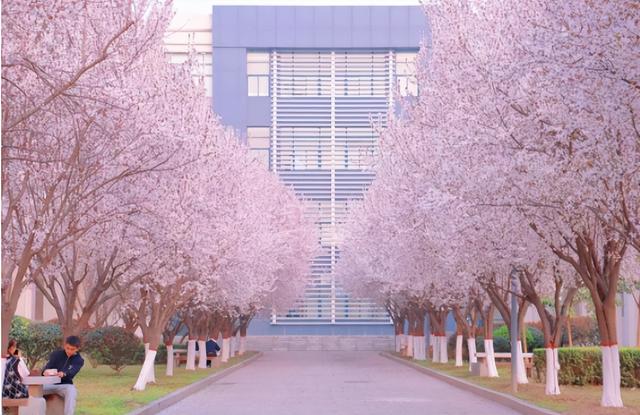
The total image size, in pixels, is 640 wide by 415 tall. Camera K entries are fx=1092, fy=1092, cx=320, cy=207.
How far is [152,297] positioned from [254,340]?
52.8 meters

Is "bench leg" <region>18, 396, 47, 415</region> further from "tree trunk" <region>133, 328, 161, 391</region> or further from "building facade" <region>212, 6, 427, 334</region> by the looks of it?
"building facade" <region>212, 6, 427, 334</region>

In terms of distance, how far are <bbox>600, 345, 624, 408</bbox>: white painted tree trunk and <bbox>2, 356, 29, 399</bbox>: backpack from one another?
434 inches

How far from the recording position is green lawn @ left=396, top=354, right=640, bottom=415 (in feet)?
67.9

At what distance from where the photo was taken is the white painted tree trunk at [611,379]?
2120cm

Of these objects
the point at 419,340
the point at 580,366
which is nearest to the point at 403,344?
the point at 419,340

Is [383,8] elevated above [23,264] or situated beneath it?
elevated above

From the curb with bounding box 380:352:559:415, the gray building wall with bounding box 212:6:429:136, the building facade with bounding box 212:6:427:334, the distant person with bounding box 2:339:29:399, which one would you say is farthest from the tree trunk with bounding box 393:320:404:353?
the distant person with bounding box 2:339:29:399

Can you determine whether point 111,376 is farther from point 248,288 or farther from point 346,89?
point 346,89

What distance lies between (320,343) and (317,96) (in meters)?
19.7

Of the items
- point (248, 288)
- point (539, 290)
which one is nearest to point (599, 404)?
point (539, 290)

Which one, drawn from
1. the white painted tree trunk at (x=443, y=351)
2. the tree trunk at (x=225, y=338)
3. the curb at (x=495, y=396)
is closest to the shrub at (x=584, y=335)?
the white painted tree trunk at (x=443, y=351)

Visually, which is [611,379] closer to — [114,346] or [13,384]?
[13,384]

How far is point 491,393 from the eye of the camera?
27688 millimetres

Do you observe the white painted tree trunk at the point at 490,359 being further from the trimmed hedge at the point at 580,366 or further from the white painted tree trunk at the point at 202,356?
the white painted tree trunk at the point at 202,356
